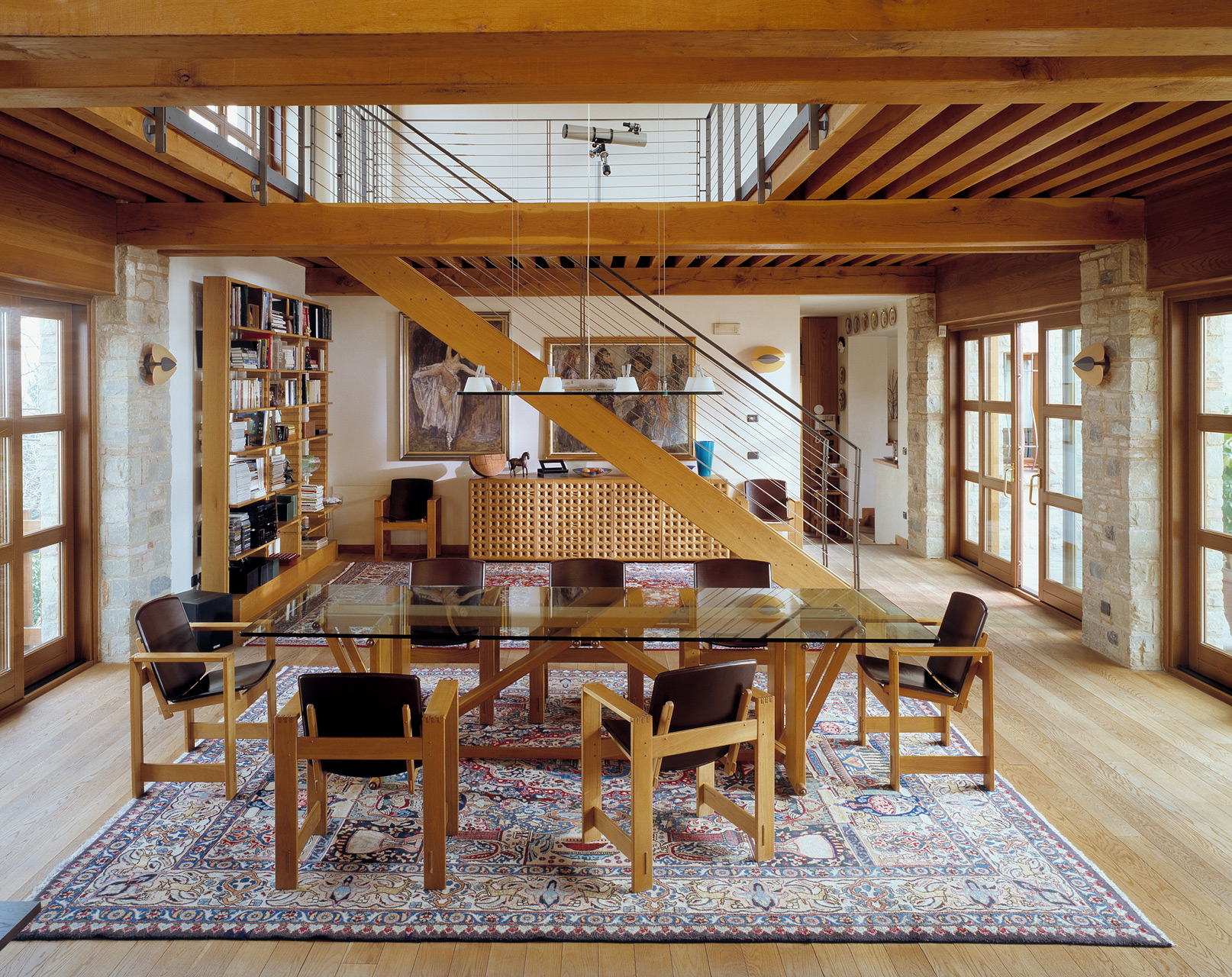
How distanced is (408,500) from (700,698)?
270 inches

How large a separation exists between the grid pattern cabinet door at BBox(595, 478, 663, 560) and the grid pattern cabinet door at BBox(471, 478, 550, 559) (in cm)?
65

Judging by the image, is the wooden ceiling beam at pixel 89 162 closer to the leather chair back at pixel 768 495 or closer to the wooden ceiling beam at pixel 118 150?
the wooden ceiling beam at pixel 118 150

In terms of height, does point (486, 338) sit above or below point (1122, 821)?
above

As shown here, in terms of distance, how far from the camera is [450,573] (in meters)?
5.11

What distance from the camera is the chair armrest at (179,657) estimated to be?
148 inches

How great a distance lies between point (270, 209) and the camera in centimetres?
571

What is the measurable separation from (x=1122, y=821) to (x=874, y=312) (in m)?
8.29

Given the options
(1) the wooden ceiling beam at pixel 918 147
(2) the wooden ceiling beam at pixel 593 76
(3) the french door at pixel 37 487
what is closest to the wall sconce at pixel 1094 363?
(1) the wooden ceiling beam at pixel 918 147

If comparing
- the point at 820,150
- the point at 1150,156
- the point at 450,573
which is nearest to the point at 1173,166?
the point at 1150,156

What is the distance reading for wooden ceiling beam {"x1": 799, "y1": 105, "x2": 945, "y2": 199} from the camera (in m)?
4.03

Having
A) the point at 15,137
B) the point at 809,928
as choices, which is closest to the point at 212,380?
the point at 15,137

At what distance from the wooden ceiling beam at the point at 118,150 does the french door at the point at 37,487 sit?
3.50ft

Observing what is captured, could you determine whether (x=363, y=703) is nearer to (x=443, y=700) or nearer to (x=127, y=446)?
(x=443, y=700)

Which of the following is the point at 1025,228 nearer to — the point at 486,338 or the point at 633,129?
the point at 633,129
